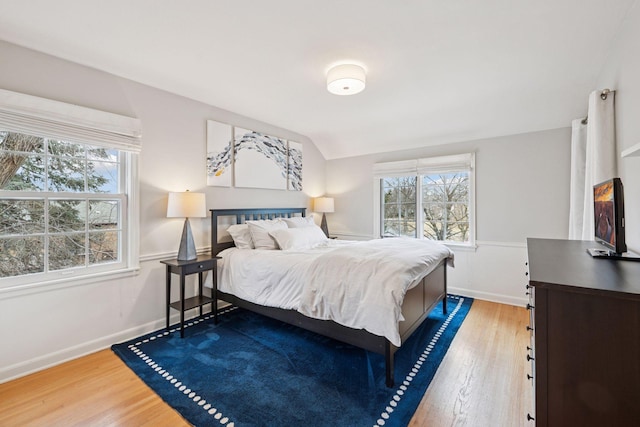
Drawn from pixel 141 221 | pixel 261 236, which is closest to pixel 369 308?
pixel 261 236

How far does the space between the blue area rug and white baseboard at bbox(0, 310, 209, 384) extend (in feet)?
0.33

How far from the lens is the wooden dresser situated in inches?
36.4

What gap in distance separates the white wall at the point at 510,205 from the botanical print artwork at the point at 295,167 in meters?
1.90

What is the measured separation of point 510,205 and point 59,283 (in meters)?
4.81

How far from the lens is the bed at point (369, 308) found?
205 cm

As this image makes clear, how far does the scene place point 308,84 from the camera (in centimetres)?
286

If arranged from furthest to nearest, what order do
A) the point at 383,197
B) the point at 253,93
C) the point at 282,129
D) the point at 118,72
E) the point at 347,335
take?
the point at 383,197 → the point at 282,129 → the point at 253,93 → the point at 118,72 → the point at 347,335

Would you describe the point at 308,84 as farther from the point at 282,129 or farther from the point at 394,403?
the point at 394,403

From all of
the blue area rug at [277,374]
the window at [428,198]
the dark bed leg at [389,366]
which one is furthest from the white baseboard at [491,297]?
the dark bed leg at [389,366]

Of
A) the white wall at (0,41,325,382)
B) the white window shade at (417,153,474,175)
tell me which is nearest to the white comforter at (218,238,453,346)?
the white wall at (0,41,325,382)

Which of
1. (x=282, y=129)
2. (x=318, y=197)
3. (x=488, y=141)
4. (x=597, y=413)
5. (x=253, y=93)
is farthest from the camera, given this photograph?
(x=318, y=197)

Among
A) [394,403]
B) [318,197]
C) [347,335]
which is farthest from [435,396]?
[318,197]

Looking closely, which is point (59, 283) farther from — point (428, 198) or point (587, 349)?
point (428, 198)

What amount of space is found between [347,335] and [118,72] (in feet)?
10.2
